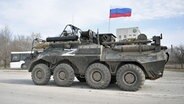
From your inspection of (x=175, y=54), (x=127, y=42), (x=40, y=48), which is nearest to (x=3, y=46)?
(x=175, y=54)

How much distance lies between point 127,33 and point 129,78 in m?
2.83

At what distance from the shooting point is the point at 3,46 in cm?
6038

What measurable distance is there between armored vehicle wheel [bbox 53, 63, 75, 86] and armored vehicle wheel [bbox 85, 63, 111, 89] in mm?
855

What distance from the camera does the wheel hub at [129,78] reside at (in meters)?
12.4

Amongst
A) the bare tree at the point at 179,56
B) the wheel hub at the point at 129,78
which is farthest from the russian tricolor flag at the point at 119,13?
the bare tree at the point at 179,56

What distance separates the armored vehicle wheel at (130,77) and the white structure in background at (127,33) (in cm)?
192

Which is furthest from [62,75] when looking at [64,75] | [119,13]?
[119,13]

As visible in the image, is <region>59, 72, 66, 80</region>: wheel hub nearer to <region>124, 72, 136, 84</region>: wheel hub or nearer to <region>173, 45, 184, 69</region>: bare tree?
<region>124, 72, 136, 84</region>: wheel hub

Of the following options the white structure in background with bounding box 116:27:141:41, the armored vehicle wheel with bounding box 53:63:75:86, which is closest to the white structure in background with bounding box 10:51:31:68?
the armored vehicle wheel with bounding box 53:63:75:86

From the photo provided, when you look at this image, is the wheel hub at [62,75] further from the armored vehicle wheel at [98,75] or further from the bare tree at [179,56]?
the bare tree at [179,56]

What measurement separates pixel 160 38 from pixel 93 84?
139 inches

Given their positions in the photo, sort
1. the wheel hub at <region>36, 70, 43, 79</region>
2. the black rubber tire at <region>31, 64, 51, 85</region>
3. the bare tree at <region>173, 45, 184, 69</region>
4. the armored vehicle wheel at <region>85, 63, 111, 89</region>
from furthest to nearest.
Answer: the bare tree at <region>173, 45, 184, 69</region> < the wheel hub at <region>36, 70, 43, 79</region> < the black rubber tire at <region>31, 64, 51, 85</region> < the armored vehicle wheel at <region>85, 63, 111, 89</region>

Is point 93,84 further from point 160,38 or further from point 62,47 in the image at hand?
point 160,38

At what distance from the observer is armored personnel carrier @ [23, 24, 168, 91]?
12.5 meters
